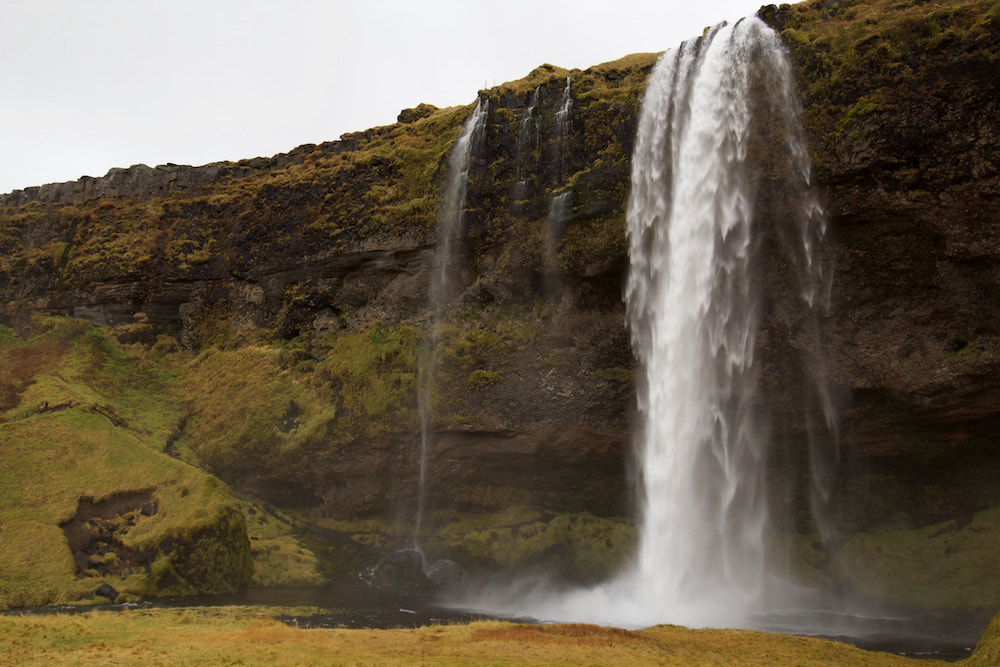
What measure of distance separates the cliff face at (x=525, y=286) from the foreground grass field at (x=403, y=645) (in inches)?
498

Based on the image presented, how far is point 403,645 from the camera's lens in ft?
56.6

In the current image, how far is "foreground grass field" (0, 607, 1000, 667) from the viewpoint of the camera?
596 inches

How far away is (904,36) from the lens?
89.8 ft

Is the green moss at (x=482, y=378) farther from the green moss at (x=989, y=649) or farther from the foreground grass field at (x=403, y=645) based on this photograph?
the green moss at (x=989, y=649)

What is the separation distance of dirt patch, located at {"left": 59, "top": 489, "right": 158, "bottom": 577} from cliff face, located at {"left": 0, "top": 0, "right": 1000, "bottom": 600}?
6.02 m

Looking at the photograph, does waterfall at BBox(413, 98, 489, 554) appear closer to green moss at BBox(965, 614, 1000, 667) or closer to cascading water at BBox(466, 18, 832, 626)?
cascading water at BBox(466, 18, 832, 626)

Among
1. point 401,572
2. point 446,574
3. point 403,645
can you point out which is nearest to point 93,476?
point 401,572

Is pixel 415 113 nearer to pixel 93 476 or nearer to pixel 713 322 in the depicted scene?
pixel 713 322

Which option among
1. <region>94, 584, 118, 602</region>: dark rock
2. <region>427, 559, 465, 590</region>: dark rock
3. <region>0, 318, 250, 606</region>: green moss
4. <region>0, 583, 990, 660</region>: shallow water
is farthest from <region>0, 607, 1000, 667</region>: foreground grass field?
<region>427, 559, 465, 590</region>: dark rock

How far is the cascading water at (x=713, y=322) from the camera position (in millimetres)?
29047

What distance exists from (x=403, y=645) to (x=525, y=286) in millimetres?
20523

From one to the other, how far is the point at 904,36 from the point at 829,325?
1078cm

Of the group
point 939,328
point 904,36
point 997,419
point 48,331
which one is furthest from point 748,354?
point 48,331

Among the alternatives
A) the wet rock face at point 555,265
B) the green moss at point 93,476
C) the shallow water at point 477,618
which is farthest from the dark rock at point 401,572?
the green moss at point 93,476
